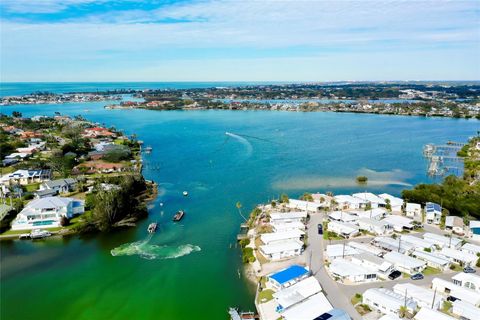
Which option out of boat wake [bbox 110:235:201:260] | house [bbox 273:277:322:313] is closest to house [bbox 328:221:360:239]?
house [bbox 273:277:322:313]

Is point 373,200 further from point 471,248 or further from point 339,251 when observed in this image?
point 339,251

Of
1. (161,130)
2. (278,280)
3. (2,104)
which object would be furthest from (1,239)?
(2,104)

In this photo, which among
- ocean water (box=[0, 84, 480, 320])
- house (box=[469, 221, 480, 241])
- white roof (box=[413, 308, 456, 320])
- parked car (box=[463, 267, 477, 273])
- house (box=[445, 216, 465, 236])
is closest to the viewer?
white roof (box=[413, 308, 456, 320])

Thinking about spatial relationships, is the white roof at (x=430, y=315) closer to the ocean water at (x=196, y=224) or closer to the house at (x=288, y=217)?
the ocean water at (x=196, y=224)

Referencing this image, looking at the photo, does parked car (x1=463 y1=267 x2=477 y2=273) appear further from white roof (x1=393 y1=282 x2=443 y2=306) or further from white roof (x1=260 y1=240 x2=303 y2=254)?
white roof (x1=260 y1=240 x2=303 y2=254)

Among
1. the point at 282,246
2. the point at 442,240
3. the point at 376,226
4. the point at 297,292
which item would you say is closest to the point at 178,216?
the point at 282,246
